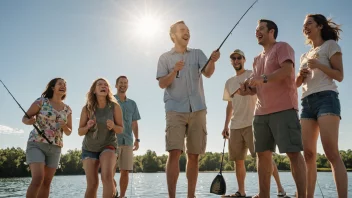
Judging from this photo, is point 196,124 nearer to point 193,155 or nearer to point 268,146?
point 193,155

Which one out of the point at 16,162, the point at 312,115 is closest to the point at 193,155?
the point at 312,115

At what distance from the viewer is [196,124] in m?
5.27

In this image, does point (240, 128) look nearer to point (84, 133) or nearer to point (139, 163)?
point (84, 133)

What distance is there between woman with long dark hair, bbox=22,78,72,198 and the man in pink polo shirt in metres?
3.30

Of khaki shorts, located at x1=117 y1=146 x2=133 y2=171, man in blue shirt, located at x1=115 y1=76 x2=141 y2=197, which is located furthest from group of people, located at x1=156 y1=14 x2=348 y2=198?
khaki shorts, located at x1=117 y1=146 x2=133 y2=171

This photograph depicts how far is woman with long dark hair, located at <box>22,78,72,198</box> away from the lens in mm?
5414

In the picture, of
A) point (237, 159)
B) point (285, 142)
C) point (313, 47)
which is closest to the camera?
point (285, 142)

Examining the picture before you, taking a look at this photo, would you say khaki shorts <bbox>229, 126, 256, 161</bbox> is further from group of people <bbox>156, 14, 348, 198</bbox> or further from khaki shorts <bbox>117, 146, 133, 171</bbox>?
khaki shorts <bbox>117, 146, 133, 171</bbox>

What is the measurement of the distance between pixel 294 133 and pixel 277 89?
0.64 meters

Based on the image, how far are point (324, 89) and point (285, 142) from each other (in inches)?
37.7

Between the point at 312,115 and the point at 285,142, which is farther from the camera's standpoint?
the point at 312,115

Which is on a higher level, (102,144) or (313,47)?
(313,47)

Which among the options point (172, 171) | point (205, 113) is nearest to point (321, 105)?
point (205, 113)

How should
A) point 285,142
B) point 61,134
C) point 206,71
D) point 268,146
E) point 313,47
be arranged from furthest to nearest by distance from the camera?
point 61,134
point 206,71
point 313,47
point 268,146
point 285,142
